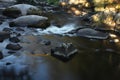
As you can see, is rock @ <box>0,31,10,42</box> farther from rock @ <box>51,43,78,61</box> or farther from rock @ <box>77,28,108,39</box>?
rock @ <box>77,28,108,39</box>

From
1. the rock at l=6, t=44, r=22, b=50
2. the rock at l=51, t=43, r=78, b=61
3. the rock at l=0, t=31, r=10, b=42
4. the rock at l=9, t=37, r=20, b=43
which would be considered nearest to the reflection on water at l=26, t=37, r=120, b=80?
the rock at l=51, t=43, r=78, b=61

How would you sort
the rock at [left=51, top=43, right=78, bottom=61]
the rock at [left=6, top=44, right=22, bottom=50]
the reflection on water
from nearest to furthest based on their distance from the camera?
the reflection on water < the rock at [left=51, top=43, right=78, bottom=61] < the rock at [left=6, top=44, right=22, bottom=50]

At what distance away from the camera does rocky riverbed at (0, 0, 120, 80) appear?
29.2ft

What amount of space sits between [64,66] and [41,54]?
4.02 feet

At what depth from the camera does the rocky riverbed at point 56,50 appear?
8.91m

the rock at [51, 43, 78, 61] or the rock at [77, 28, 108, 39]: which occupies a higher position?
the rock at [51, 43, 78, 61]

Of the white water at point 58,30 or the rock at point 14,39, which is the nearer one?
the rock at point 14,39

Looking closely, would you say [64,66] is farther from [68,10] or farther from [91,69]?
[68,10]

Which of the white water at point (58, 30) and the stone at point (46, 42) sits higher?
the stone at point (46, 42)

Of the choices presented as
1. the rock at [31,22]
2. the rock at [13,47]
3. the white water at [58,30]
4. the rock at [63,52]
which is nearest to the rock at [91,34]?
the white water at [58,30]

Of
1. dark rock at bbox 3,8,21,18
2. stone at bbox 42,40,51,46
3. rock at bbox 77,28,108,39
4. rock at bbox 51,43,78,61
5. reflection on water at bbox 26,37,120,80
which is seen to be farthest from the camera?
dark rock at bbox 3,8,21,18

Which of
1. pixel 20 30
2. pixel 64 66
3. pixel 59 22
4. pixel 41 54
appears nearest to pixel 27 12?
pixel 59 22

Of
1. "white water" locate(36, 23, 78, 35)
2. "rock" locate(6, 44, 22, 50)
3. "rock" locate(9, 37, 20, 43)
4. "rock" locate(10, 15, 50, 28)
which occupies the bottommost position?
"white water" locate(36, 23, 78, 35)

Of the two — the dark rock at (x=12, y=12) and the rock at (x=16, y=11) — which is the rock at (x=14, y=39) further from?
the dark rock at (x=12, y=12)
